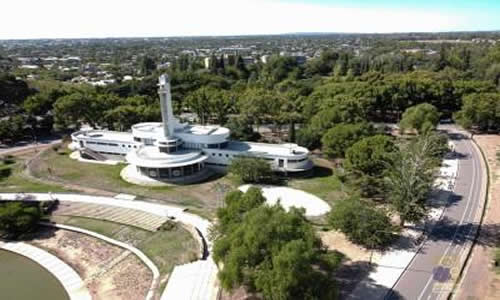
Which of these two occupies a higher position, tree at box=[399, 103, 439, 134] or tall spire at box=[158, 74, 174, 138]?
tall spire at box=[158, 74, 174, 138]

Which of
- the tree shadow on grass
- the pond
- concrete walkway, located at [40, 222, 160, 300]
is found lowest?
the pond

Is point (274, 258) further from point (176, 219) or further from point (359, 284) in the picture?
point (176, 219)

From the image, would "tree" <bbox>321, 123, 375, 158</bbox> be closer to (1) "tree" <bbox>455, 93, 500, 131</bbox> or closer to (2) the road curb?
(2) the road curb

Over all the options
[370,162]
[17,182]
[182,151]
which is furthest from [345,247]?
[17,182]

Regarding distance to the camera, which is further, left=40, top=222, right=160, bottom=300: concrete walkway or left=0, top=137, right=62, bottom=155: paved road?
left=0, top=137, right=62, bottom=155: paved road

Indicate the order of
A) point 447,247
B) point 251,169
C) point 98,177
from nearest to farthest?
point 447,247 < point 251,169 < point 98,177

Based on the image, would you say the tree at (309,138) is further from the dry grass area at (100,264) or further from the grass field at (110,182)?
the dry grass area at (100,264)

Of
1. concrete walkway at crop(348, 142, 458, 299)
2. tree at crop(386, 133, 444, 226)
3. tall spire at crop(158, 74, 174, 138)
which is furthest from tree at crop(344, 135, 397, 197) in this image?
tall spire at crop(158, 74, 174, 138)
